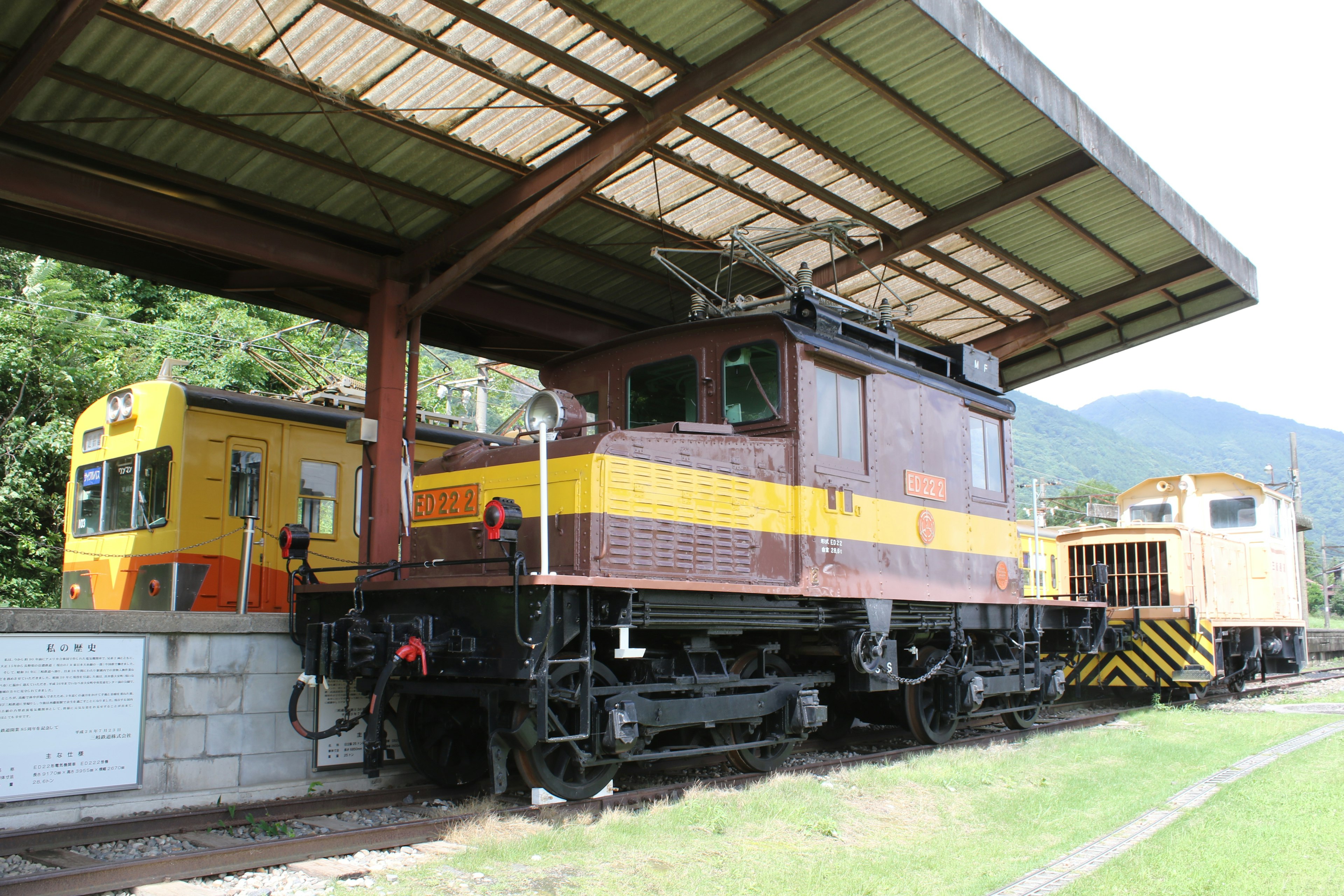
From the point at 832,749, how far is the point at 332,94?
753cm

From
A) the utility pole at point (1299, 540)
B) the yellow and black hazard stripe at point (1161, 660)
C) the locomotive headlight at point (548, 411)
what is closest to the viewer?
the locomotive headlight at point (548, 411)

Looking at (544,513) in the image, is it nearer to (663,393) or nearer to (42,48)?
(663,393)

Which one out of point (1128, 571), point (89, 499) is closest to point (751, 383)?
point (89, 499)

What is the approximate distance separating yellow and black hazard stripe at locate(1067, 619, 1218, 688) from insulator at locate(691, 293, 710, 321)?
27.5 ft

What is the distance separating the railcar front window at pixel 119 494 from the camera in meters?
10.8

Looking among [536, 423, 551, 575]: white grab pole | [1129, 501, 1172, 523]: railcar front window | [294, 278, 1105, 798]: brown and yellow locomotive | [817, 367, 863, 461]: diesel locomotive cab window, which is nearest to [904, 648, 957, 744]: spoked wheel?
[294, 278, 1105, 798]: brown and yellow locomotive

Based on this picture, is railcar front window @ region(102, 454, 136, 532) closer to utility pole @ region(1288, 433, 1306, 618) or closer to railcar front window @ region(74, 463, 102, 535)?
railcar front window @ region(74, 463, 102, 535)

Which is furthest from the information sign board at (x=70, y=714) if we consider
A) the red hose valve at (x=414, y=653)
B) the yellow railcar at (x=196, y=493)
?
the yellow railcar at (x=196, y=493)

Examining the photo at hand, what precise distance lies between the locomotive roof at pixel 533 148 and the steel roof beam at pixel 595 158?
0.10ft

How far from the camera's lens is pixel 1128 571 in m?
15.4

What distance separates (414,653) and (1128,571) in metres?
12.3

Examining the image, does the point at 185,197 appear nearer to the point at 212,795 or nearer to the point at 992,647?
the point at 212,795

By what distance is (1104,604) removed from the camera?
493 inches

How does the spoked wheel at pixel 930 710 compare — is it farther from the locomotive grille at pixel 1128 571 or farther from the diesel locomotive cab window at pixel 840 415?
the locomotive grille at pixel 1128 571
